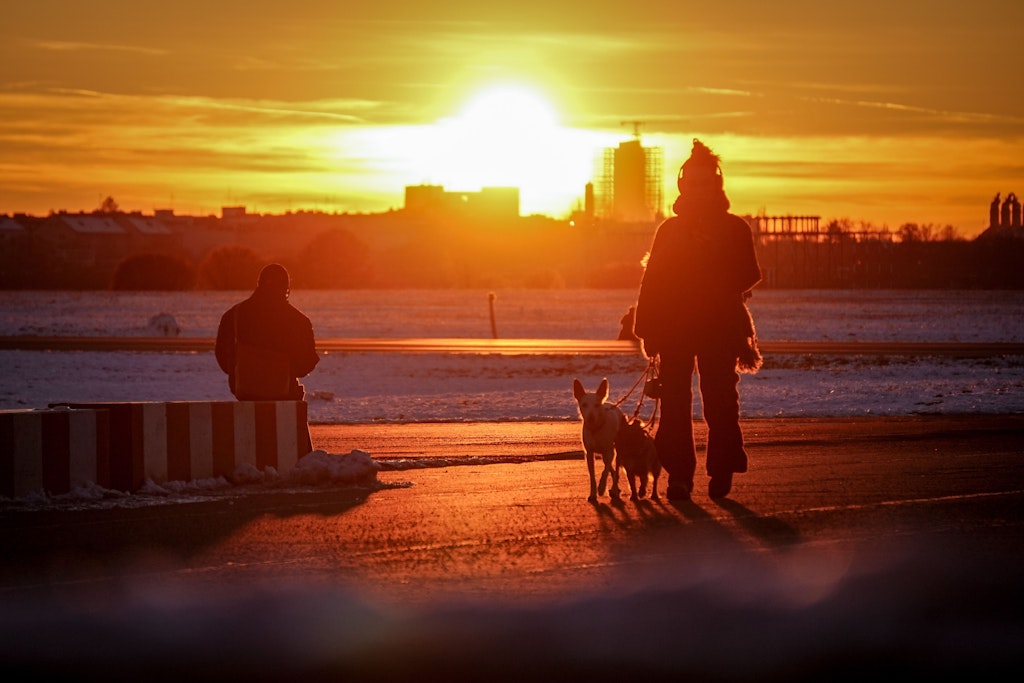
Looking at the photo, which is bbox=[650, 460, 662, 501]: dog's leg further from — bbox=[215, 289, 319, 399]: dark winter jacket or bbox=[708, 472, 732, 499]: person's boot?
bbox=[215, 289, 319, 399]: dark winter jacket

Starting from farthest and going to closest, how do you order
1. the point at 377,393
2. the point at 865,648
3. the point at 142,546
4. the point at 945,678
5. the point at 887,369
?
the point at 887,369 → the point at 377,393 → the point at 142,546 → the point at 865,648 → the point at 945,678

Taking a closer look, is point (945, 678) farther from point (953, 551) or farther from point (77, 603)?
point (77, 603)

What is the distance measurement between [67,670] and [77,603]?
1.41 m

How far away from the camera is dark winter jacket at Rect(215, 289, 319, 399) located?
13820 mm

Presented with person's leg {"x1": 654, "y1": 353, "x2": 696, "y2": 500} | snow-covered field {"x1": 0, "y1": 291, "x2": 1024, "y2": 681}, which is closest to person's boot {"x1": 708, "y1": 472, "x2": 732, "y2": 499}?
person's leg {"x1": 654, "y1": 353, "x2": 696, "y2": 500}

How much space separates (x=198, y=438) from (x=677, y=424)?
3855 millimetres

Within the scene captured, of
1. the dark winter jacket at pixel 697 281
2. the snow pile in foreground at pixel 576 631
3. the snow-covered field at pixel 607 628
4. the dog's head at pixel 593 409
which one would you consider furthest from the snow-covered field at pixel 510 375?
the snow pile in foreground at pixel 576 631

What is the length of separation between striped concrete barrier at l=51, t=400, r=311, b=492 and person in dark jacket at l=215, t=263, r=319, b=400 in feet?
2.08

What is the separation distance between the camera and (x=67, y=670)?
6.45 meters

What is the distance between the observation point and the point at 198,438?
12.8 meters

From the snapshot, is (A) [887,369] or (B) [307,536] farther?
(A) [887,369]

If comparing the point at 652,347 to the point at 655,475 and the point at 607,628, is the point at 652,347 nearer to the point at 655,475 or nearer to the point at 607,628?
the point at 655,475

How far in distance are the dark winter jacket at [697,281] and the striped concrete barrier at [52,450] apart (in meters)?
4.19

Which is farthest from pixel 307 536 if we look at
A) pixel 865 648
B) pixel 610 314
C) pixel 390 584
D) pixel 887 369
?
pixel 610 314
